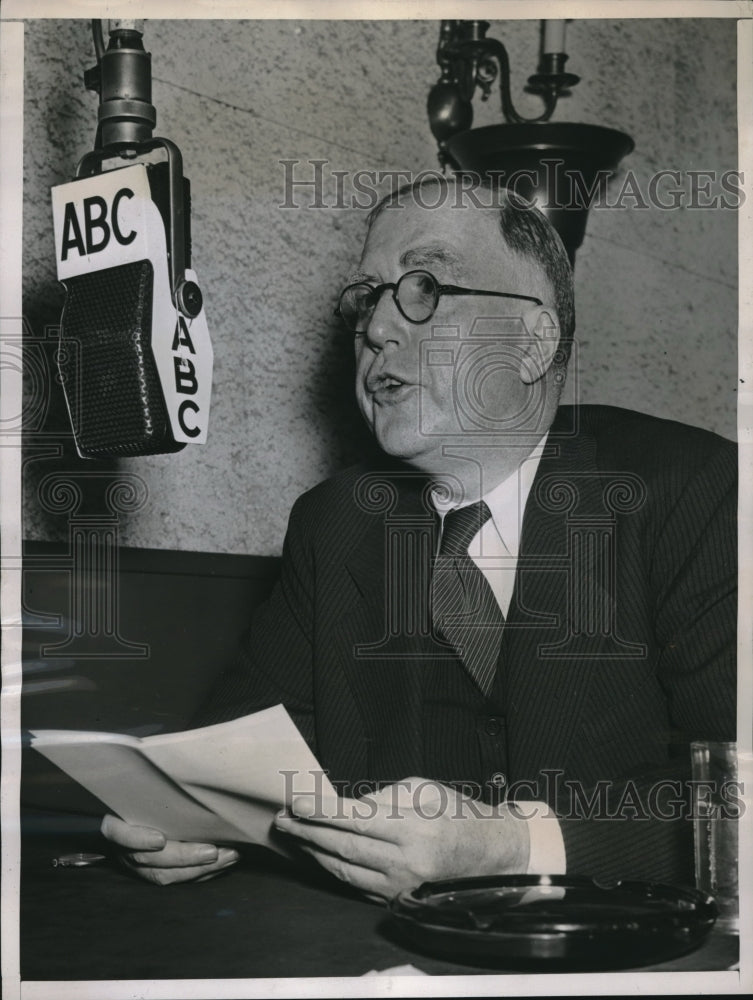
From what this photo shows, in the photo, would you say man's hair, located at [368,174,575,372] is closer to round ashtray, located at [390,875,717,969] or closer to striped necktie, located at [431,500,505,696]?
striped necktie, located at [431,500,505,696]

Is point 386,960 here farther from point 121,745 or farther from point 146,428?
point 146,428

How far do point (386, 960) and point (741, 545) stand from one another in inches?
24.3

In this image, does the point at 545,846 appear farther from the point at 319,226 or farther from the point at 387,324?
the point at 319,226

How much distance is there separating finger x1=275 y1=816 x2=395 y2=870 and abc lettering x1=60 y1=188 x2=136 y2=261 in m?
0.61

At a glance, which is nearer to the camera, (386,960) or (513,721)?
(386,960)

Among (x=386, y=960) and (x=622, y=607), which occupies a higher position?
(x=622, y=607)

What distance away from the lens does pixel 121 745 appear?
42.6 inches

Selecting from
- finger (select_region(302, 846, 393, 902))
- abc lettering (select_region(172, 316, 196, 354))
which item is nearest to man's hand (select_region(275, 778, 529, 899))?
finger (select_region(302, 846, 393, 902))

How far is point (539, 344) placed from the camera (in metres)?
1.56

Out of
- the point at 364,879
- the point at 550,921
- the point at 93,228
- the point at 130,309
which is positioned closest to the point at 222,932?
the point at 364,879

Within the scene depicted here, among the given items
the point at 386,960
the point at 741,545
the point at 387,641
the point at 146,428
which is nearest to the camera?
the point at 386,960

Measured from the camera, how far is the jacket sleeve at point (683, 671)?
122 centimetres

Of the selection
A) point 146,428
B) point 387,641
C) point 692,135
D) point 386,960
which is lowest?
point 386,960

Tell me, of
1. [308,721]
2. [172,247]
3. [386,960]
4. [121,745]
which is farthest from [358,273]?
[386,960]
